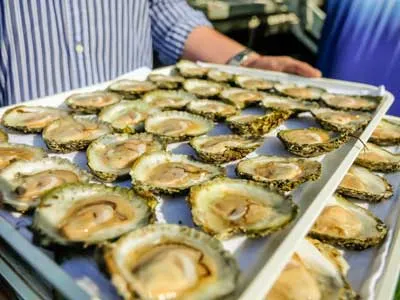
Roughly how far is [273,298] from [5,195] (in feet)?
1.98

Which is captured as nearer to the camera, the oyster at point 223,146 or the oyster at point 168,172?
the oyster at point 168,172

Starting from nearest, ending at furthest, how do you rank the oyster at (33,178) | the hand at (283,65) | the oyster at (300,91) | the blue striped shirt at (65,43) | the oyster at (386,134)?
1. the oyster at (33,178)
2. the oyster at (386,134)
3. the oyster at (300,91)
4. the blue striped shirt at (65,43)
5. the hand at (283,65)

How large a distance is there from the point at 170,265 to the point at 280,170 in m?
0.47

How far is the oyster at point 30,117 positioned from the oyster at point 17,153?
4.4 inches

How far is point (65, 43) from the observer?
6.42ft

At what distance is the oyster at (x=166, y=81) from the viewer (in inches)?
70.6

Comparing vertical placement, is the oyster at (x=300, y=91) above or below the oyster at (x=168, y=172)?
below

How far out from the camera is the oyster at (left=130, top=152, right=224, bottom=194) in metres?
1.07

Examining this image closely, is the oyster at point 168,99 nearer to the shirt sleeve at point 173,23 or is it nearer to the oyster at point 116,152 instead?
the oyster at point 116,152

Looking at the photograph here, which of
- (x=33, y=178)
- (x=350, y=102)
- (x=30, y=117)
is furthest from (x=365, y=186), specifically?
(x=30, y=117)

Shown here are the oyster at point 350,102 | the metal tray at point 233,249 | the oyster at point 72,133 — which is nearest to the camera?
the metal tray at point 233,249

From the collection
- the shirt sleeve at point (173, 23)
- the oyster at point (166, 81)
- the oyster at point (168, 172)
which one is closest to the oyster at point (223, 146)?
the oyster at point (168, 172)

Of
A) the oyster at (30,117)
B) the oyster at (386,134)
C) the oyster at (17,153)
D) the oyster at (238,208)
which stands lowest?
the oyster at (30,117)

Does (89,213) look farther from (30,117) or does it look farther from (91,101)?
(91,101)
